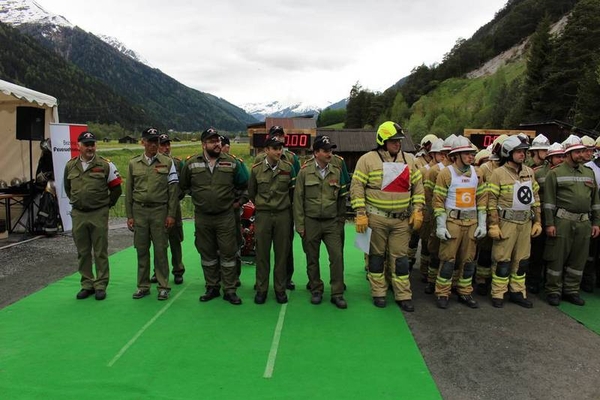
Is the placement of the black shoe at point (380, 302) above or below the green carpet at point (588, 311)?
below

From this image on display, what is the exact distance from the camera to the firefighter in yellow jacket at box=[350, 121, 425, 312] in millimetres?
4551

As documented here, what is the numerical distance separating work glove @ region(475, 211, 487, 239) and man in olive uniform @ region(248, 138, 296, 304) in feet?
7.17

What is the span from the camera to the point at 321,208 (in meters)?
4.67

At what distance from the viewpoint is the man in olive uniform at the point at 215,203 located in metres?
4.66

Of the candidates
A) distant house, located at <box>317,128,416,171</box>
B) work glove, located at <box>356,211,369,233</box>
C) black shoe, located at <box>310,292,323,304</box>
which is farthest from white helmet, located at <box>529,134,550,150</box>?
distant house, located at <box>317,128,416,171</box>

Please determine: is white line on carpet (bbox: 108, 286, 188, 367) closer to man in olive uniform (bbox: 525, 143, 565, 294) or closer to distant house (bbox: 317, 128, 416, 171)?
man in olive uniform (bbox: 525, 143, 565, 294)

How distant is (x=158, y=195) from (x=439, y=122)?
49.8 m

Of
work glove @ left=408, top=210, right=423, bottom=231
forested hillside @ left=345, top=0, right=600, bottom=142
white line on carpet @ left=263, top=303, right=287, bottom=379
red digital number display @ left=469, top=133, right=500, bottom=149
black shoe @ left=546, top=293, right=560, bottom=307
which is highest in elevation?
forested hillside @ left=345, top=0, right=600, bottom=142

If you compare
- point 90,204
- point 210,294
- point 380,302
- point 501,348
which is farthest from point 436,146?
point 90,204

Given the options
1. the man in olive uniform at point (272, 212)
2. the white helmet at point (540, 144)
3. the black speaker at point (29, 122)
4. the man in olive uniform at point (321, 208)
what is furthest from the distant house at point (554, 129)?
the black speaker at point (29, 122)

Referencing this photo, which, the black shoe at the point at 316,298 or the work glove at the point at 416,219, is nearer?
the work glove at the point at 416,219

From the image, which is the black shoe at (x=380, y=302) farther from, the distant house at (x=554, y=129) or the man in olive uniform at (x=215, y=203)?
the distant house at (x=554, y=129)

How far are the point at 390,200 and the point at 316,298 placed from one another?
146 centimetres

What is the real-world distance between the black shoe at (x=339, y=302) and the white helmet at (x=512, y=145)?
257 cm
